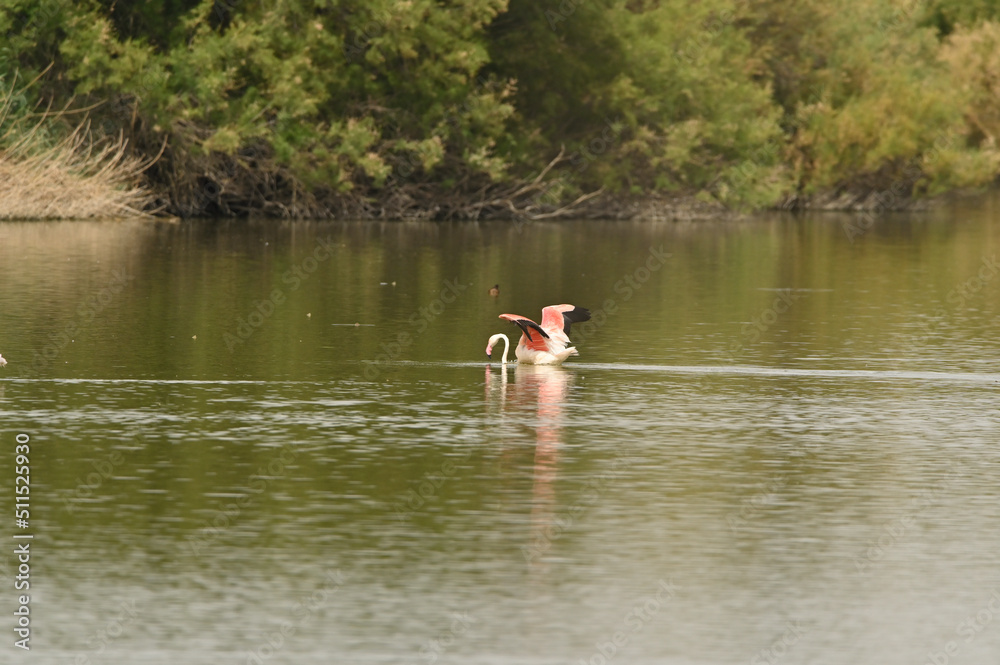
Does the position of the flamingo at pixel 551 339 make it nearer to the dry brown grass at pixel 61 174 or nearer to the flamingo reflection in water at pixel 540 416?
the flamingo reflection in water at pixel 540 416

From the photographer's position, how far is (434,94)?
162 feet

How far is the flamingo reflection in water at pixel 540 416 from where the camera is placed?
10.4 m

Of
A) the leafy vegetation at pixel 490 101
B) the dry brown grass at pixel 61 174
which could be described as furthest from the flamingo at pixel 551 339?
the leafy vegetation at pixel 490 101

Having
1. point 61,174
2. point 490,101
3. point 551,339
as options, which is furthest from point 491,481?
point 490,101

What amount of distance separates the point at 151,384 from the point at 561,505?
6.12 m

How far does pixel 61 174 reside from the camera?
4444cm

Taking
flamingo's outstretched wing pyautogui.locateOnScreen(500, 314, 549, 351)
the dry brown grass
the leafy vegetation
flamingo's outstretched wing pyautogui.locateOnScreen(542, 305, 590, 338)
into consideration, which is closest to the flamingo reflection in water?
flamingo's outstretched wing pyautogui.locateOnScreen(500, 314, 549, 351)

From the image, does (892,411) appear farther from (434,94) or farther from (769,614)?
(434,94)

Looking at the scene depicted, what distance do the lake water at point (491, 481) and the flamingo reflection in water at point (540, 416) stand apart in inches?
1.6

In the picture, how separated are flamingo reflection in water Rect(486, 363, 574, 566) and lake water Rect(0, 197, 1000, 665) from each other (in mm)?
39

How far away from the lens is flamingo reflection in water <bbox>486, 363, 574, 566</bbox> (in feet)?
34.1

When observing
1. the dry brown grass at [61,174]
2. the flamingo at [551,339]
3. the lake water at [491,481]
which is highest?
the dry brown grass at [61,174]

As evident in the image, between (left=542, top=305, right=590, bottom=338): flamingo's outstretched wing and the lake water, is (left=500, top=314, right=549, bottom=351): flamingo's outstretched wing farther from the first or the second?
the lake water

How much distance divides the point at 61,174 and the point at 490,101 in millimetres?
11362
